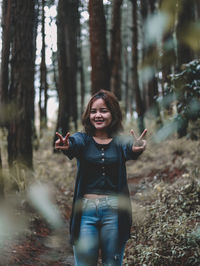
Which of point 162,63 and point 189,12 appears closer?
point 189,12

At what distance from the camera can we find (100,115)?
3.48 meters

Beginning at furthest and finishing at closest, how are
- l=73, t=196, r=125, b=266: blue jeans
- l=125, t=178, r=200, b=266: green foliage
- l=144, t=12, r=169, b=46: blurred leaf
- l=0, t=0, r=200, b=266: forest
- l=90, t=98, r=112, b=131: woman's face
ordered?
1. l=125, t=178, r=200, b=266: green foliage
2. l=90, t=98, r=112, b=131: woman's face
3. l=73, t=196, r=125, b=266: blue jeans
4. l=0, t=0, r=200, b=266: forest
5. l=144, t=12, r=169, b=46: blurred leaf

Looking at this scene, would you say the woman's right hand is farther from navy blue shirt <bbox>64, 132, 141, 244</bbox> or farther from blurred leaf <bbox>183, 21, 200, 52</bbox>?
blurred leaf <bbox>183, 21, 200, 52</bbox>

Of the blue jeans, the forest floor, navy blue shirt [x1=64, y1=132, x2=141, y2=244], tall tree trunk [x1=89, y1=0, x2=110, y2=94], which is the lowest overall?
the forest floor

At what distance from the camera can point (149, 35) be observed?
0.92 metres

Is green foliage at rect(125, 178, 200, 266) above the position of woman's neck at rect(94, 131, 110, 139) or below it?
below

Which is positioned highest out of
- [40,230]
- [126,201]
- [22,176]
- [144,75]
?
[144,75]

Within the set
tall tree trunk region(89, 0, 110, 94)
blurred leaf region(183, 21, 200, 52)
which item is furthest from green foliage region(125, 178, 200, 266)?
tall tree trunk region(89, 0, 110, 94)

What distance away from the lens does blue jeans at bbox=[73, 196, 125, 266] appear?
10.2 feet

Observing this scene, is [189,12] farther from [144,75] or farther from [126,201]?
[126,201]

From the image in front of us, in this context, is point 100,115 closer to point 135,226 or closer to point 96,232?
point 96,232

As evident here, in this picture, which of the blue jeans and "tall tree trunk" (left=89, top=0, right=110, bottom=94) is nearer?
the blue jeans

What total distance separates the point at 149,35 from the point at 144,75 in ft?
0.52

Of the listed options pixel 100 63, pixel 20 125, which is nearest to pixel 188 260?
pixel 20 125
